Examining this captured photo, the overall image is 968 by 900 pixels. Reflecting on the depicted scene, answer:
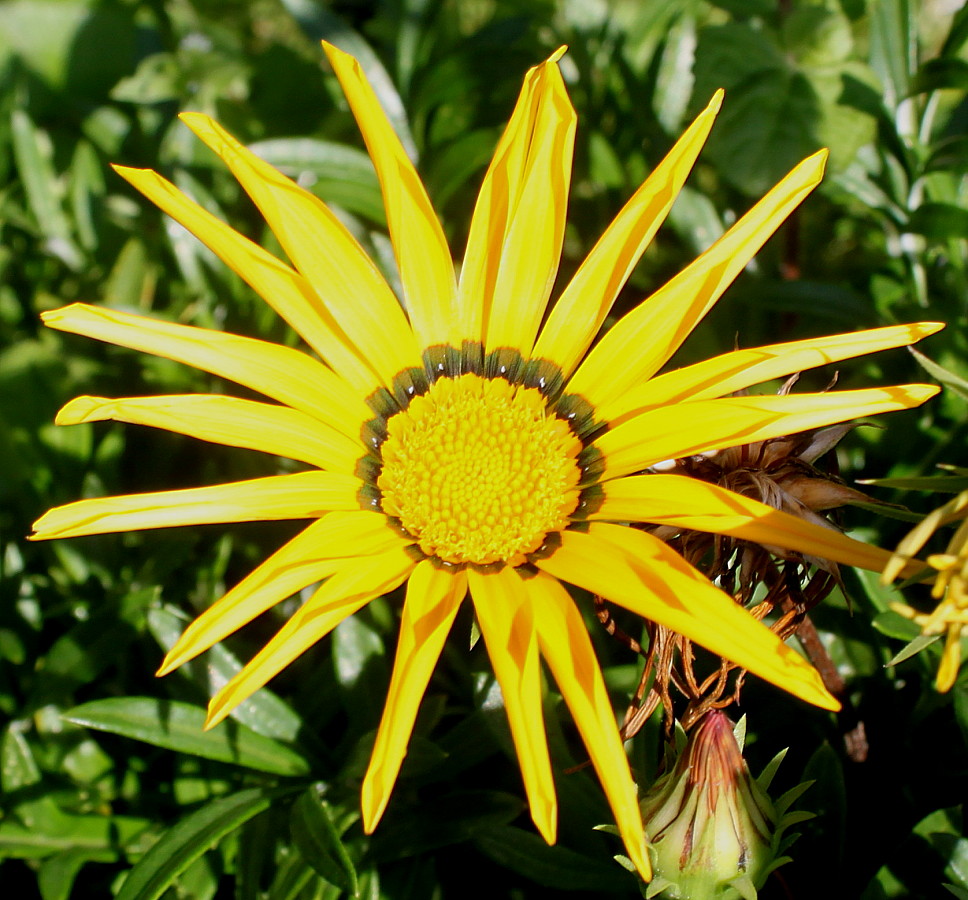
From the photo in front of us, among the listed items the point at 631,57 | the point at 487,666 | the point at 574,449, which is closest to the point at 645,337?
the point at 574,449

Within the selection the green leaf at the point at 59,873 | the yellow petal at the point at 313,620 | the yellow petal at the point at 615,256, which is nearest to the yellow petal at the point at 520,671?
the yellow petal at the point at 313,620

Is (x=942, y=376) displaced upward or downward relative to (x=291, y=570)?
upward

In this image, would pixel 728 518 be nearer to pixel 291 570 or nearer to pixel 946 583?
pixel 946 583

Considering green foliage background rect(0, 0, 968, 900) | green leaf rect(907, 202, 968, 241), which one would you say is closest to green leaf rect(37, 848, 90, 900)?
green foliage background rect(0, 0, 968, 900)

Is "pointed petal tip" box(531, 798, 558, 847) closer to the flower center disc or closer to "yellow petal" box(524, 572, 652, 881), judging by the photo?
"yellow petal" box(524, 572, 652, 881)

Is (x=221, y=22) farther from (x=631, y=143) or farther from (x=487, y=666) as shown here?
(x=487, y=666)

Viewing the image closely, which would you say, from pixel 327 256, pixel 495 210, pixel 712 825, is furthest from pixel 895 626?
pixel 327 256
